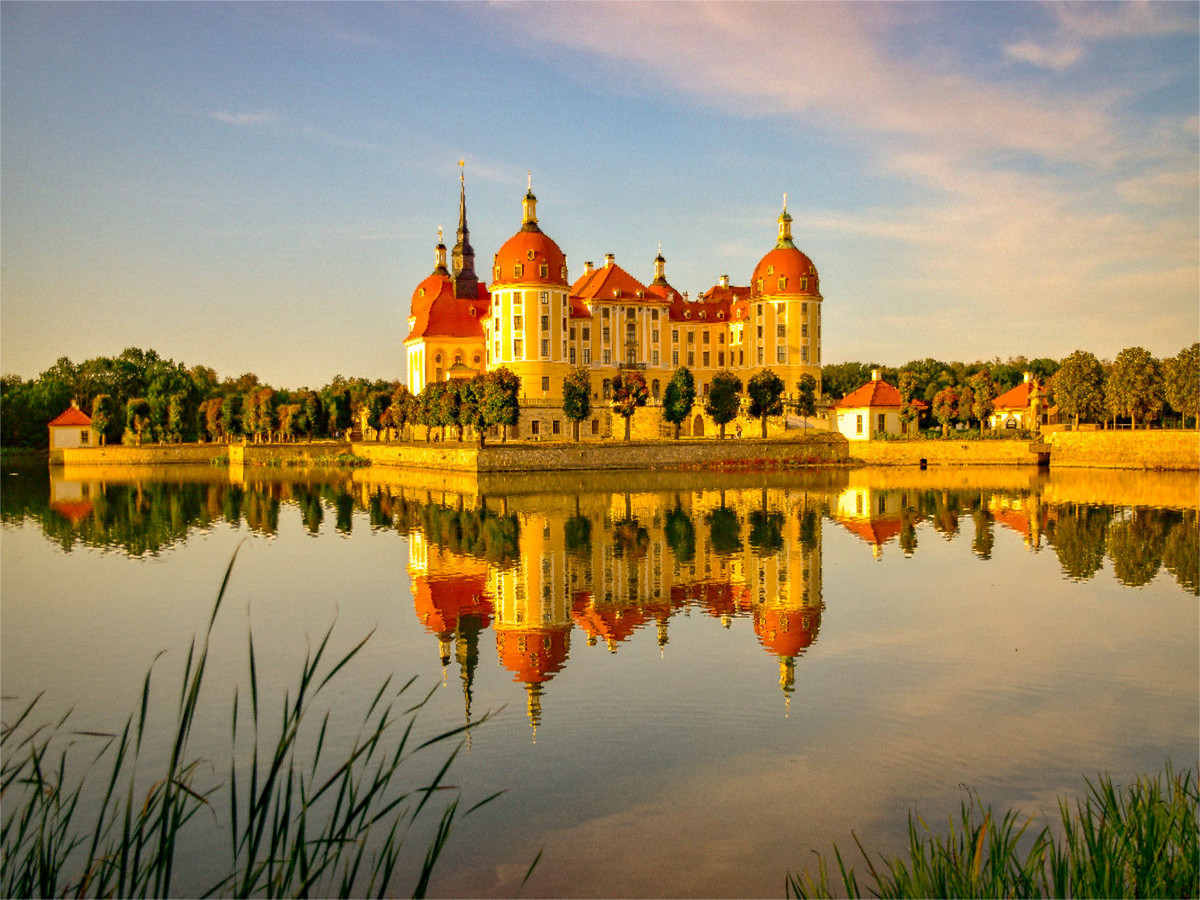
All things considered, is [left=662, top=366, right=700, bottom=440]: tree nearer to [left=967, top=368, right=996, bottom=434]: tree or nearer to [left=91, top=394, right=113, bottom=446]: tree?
[left=967, top=368, right=996, bottom=434]: tree

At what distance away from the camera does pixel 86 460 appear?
63.7 metres

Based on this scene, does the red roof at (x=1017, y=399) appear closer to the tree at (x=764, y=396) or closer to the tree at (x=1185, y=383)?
the tree at (x=1185, y=383)

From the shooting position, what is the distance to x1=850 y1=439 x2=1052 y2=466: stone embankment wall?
49.8m

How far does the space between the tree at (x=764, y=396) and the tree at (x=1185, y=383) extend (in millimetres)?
18142

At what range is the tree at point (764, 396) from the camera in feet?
173

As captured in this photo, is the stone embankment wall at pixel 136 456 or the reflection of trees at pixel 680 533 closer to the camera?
the reflection of trees at pixel 680 533

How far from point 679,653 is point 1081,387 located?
44989 millimetres

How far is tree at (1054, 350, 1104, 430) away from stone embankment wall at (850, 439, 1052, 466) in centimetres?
429

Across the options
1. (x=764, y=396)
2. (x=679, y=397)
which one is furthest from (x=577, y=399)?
(x=764, y=396)

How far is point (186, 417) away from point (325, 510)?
41404 millimetres

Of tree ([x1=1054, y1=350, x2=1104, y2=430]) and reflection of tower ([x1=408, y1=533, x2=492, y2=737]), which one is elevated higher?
tree ([x1=1054, y1=350, x2=1104, y2=430])

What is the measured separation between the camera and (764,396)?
2071 inches

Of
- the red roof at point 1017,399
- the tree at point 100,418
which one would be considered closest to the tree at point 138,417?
the tree at point 100,418

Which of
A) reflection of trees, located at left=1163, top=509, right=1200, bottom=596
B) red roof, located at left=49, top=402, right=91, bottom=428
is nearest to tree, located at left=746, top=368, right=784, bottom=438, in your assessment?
reflection of trees, located at left=1163, top=509, right=1200, bottom=596
